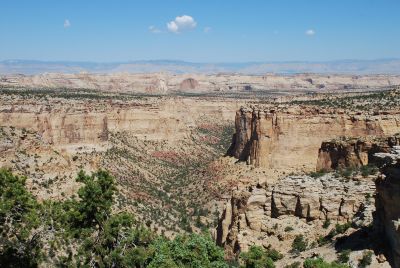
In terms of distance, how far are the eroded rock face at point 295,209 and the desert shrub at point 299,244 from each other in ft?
0.87

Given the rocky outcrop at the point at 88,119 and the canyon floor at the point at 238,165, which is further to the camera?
the rocky outcrop at the point at 88,119

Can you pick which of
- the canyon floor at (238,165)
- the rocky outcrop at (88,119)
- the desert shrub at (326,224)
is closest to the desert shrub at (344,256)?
the canyon floor at (238,165)

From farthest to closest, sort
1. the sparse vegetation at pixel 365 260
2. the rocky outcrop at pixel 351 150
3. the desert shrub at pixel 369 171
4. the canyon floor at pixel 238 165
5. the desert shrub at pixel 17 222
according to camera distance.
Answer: the rocky outcrop at pixel 351 150, the desert shrub at pixel 369 171, the canyon floor at pixel 238 165, the desert shrub at pixel 17 222, the sparse vegetation at pixel 365 260

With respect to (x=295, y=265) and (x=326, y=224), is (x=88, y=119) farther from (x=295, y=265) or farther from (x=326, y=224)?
(x=295, y=265)

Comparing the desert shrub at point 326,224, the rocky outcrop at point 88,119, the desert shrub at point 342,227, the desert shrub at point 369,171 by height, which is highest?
the desert shrub at point 369,171

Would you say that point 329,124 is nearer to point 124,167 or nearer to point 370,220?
point 124,167

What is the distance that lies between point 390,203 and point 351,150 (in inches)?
973

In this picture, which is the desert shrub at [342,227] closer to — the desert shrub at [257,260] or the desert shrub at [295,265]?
the desert shrub at [295,265]

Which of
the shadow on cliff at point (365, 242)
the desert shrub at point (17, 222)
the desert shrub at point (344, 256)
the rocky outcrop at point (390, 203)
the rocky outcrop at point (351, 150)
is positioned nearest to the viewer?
the rocky outcrop at point (390, 203)

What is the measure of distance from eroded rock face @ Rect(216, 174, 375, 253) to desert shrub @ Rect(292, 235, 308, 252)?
0.26m

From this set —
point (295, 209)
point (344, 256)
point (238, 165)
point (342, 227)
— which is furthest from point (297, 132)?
point (344, 256)

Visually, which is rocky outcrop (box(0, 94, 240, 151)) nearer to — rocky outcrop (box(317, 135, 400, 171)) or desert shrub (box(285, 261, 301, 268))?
rocky outcrop (box(317, 135, 400, 171))

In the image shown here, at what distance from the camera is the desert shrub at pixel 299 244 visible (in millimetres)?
25484

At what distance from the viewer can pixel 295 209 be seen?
27.2 metres
